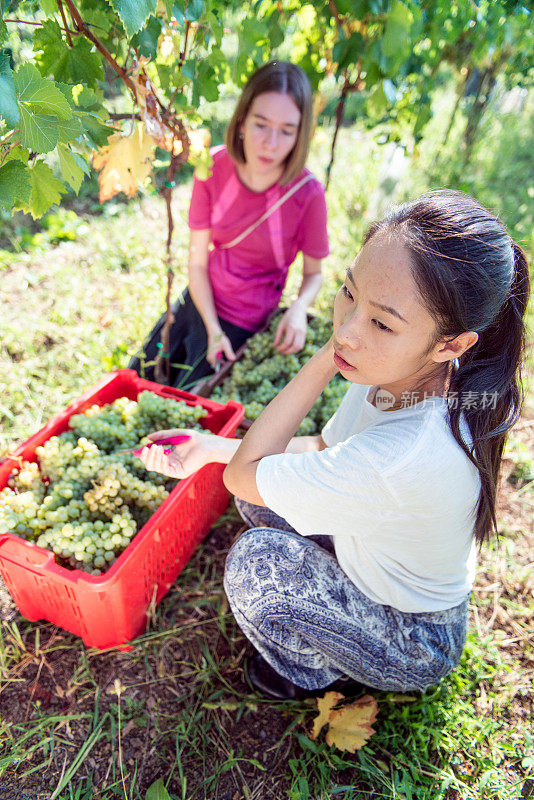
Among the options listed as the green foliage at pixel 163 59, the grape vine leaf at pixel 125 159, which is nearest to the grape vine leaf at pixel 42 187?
the green foliage at pixel 163 59

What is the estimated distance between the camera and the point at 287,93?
2.23 meters

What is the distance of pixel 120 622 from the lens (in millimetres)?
1696

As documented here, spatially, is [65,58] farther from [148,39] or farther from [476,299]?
[476,299]

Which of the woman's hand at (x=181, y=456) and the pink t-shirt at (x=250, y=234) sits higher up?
the pink t-shirt at (x=250, y=234)

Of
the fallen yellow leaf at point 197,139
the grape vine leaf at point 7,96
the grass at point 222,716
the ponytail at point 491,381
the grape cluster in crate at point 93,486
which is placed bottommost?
the grass at point 222,716

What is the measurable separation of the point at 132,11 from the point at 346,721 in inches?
76.5

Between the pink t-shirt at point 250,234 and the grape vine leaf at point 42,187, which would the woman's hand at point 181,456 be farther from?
the pink t-shirt at point 250,234

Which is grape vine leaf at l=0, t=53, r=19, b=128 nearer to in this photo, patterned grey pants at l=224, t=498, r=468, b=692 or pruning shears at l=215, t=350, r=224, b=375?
patterned grey pants at l=224, t=498, r=468, b=692

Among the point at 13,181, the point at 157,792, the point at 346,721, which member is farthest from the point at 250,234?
the point at 157,792

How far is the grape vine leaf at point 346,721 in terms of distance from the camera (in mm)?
1641

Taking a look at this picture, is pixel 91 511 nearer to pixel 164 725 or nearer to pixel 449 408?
pixel 164 725

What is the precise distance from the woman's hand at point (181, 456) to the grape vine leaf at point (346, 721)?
2.76 feet

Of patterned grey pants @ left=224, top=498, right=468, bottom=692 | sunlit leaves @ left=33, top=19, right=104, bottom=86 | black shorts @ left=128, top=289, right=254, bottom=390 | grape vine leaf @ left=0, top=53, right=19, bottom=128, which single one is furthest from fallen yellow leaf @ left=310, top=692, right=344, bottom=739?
sunlit leaves @ left=33, top=19, right=104, bottom=86

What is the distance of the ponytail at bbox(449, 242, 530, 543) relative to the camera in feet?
4.28
